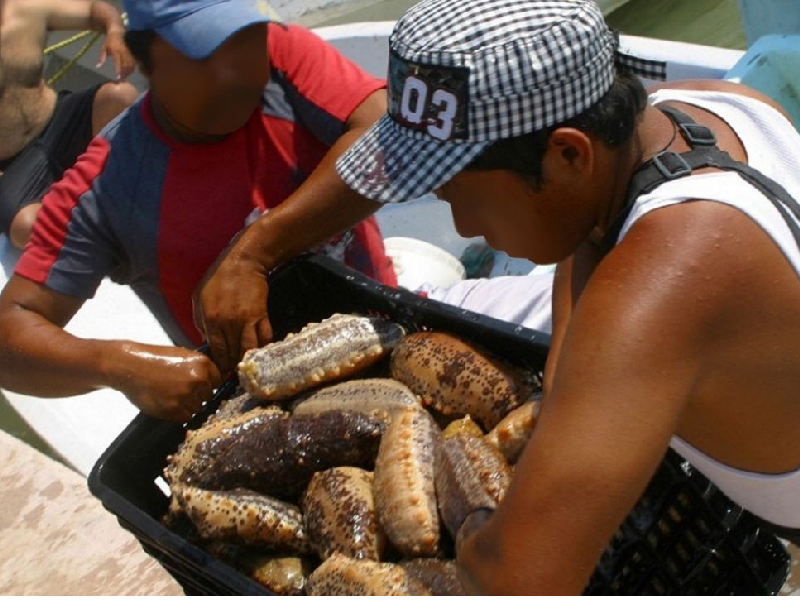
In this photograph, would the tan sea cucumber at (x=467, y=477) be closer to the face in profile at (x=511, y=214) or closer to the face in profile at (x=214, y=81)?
the face in profile at (x=511, y=214)

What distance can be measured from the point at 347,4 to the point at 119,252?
6236mm

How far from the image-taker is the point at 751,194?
1555 millimetres

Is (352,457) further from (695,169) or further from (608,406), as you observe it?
(695,169)

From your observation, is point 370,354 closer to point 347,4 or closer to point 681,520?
point 681,520

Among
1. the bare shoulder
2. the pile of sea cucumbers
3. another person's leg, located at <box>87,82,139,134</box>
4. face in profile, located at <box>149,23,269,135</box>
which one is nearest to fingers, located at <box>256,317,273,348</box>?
the pile of sea cucumbers

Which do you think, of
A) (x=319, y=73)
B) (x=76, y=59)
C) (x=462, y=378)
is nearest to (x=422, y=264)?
(x=319, y=73)

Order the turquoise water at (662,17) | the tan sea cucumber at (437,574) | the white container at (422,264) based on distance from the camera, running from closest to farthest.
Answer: the tan sea cucumber at (437,574), the white container at (422,264), the turquoise water at (662,17)

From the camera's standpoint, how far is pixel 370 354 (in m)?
2.68

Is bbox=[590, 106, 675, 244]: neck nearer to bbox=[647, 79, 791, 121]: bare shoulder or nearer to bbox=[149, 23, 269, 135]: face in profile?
bbox=[647, 79, 791, 121]: bare shoulder

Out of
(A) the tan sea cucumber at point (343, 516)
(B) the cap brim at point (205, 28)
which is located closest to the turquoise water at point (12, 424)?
(B) the cap brim at point (205, 28)

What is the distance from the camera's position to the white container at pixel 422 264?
4.50 meters

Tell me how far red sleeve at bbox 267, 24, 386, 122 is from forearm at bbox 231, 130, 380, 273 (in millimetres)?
196

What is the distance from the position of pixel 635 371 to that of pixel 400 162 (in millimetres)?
677

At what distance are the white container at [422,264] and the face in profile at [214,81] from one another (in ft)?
5.54
